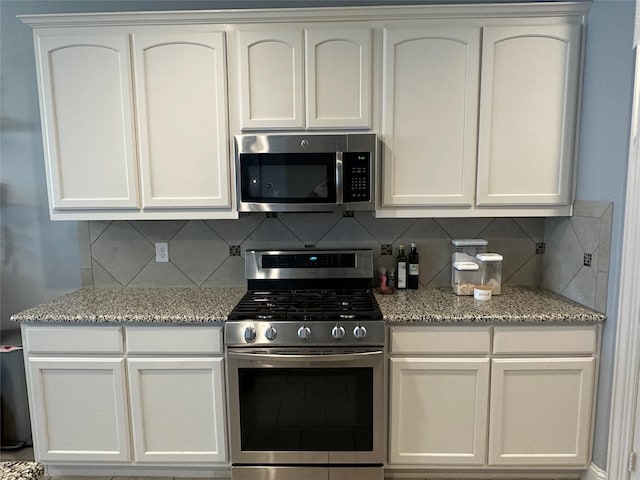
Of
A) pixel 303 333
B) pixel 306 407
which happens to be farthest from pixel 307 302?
pixel 306 407

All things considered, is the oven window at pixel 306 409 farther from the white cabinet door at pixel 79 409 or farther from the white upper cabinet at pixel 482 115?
the white upper cabinet at pixel 482 115

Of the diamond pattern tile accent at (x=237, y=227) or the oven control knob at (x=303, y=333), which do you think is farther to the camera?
the diamond pattern tile accent at (x=237, y=227)

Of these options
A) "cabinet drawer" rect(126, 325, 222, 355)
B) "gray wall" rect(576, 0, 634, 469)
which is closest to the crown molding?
"gray wall" rect(576, 0, 634, 469)

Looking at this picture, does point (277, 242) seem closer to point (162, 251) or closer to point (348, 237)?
point (348, 237)

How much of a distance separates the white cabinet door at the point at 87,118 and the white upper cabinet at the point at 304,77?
628mm

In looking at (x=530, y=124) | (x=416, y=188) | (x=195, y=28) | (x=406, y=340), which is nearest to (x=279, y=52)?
(x=195, y=28)

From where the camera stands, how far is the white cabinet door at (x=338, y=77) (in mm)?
1992

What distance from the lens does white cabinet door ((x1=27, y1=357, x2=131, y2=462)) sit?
196 centimetres

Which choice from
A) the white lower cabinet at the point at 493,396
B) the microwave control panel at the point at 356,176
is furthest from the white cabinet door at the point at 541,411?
the microwave control panel at the point at 356,176

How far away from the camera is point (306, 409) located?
1889mm

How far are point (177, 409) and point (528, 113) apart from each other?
2.30 metres

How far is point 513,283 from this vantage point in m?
2.43

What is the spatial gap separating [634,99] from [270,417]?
2132 millimetres

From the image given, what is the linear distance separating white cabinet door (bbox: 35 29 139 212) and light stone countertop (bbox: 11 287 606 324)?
0.53 metres
